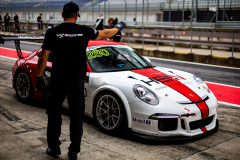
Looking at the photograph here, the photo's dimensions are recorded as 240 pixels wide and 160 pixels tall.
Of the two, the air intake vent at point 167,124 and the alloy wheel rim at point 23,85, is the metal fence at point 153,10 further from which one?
the air intake vent at point 167,124

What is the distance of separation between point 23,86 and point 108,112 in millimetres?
2461

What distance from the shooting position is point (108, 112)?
4.46m

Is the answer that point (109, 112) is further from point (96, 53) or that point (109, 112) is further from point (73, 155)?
point (96, 53)

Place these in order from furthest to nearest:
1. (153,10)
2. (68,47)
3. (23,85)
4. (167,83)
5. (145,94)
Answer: (153,10) → (23,85) → (167,83) → (145,94) → (68,47)

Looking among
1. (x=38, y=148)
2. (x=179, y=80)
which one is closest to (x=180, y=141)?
(x=179, y=80)

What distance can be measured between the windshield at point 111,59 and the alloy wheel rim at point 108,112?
64cm

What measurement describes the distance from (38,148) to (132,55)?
8.15ft

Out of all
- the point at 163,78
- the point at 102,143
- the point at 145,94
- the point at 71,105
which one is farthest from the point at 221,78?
the point at 71,105

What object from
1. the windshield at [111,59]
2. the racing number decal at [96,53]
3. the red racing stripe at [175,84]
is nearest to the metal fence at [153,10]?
the windshield at [111,59]

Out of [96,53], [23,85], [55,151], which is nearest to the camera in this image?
[55,151]

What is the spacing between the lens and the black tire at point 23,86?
5945 mm

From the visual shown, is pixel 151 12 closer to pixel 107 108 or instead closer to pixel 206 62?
pixel 206 62

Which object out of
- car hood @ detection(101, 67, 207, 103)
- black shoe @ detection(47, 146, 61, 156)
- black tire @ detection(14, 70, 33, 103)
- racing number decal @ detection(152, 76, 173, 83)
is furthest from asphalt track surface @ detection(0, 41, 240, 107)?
black shoe @ detection(47, 146, 61, 156)

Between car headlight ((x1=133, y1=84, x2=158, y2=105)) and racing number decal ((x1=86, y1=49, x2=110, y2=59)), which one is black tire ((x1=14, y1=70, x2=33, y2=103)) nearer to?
racing number decal ((x1=86, y1=49, x2=110, y2=59))
